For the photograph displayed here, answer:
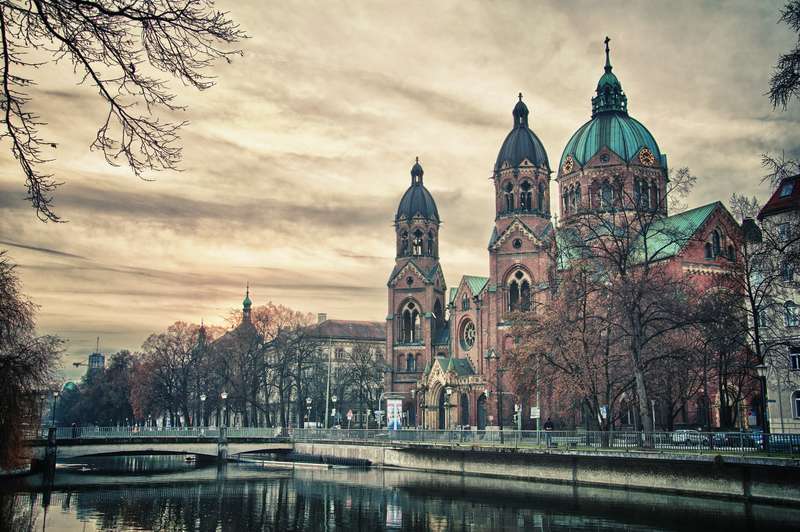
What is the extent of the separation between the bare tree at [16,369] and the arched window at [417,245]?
5881 centimetres

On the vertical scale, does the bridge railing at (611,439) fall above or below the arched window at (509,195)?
below

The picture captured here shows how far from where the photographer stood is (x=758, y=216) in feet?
150

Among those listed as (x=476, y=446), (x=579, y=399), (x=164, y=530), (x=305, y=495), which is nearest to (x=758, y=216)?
(x=579, y=399)

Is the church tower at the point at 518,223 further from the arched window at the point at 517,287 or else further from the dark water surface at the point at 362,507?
the dark water surface at the point at 362,507

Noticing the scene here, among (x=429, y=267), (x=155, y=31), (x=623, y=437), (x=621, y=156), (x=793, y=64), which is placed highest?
(x=621, y=156)

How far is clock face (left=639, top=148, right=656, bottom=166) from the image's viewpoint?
7431cm

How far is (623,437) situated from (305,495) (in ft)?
55.3

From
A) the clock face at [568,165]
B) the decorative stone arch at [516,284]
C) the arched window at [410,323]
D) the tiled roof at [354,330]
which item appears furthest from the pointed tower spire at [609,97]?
the tiled roof at [354,330]

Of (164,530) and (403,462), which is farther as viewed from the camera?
(403,462)

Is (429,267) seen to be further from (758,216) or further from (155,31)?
(155,31)

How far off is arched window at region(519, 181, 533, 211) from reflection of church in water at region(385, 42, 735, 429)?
105mm

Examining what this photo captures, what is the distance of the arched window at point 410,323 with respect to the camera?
9456 centimetres

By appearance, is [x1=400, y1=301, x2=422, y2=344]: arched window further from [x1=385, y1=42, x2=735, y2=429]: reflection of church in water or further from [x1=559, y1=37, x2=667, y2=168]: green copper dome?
[x1=559, y1=37, x2=667, y2=168]: green copper dome

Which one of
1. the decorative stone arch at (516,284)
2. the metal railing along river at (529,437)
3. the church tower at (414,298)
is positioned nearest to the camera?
the metal railing along river at (529,437)
